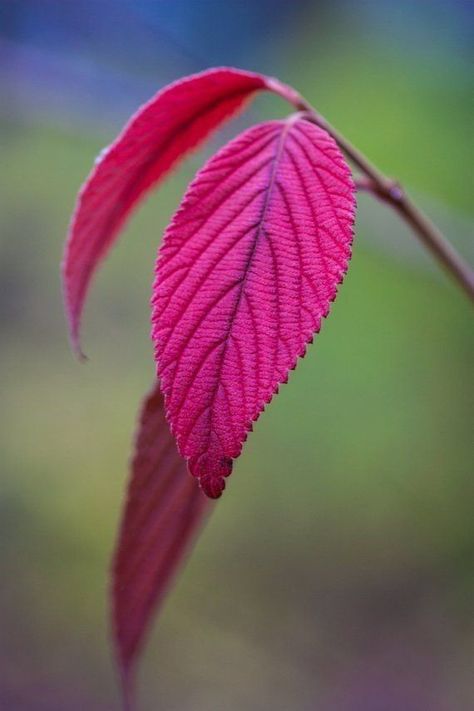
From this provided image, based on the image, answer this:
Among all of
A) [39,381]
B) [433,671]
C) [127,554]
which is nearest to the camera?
[127,554]

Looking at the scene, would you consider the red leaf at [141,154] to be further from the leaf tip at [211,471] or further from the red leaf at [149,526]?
the leaf tip at [211,471]

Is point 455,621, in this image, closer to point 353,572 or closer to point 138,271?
point 353,572

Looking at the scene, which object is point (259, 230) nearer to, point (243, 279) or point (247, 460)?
point (243, 279)

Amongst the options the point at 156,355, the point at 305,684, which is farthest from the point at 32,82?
the point at 156,355

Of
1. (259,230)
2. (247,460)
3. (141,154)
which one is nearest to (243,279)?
(259,230)

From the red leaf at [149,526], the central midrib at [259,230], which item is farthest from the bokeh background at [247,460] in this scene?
the central midrib at [259,230]
